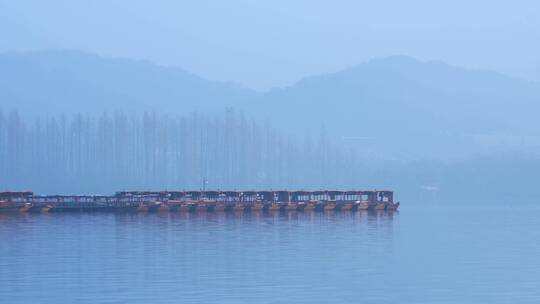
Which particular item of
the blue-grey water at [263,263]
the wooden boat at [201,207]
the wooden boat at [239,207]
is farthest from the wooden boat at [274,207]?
the blue-grey water at [263,263]

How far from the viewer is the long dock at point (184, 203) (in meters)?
134

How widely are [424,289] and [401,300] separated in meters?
4.30

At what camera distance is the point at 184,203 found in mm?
136625

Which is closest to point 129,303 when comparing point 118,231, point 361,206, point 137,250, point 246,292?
point 246,292

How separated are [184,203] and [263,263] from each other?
69850 millimetres

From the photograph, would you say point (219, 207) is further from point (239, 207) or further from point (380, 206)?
point (380, 206)

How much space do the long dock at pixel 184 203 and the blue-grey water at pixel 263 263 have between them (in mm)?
23301

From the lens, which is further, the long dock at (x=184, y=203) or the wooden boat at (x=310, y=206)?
the wooden boat at (x=310, y=206)

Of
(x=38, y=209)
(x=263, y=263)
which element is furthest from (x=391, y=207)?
(x=263, y=263)

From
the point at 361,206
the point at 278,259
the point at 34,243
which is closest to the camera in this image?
the point at 278,259

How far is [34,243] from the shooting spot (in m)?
80.3

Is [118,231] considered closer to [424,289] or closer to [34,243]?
[34,243]

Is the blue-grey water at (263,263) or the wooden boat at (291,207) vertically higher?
the wooden boat at (291,207)

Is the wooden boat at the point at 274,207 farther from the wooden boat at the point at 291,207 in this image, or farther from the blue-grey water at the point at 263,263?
the blue-grey water at the point at 263,263
